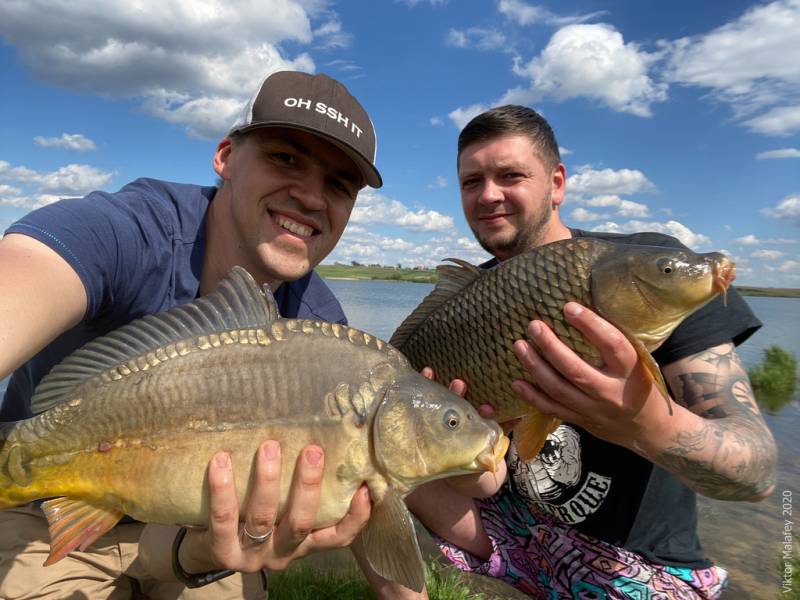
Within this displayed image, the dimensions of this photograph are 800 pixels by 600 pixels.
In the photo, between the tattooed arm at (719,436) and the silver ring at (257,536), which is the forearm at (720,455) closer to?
the tattooed arm at (719,436)

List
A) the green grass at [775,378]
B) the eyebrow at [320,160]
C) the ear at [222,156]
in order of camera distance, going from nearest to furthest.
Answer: the eyebrow at [320,160] → the ear at [222,156] → the green grass at [775,378]

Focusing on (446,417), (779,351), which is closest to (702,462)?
(446,417)

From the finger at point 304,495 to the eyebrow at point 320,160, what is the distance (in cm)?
116

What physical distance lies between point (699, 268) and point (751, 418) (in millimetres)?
752

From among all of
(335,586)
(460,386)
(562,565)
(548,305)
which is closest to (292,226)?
(460,386)

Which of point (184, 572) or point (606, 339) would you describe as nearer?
point (606, 339)

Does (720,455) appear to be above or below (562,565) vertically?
above

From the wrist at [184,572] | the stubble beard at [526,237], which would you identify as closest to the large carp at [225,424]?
the wrist at [184,572]

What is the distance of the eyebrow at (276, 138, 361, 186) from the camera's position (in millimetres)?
2027

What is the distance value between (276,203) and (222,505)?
3.68ft

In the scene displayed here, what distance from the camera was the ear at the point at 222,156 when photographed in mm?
2275

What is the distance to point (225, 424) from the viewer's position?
1.39 metres

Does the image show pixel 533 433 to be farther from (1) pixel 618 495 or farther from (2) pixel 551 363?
(1) pixel 618 495

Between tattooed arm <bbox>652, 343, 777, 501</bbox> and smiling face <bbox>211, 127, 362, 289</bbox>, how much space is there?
1513mm
